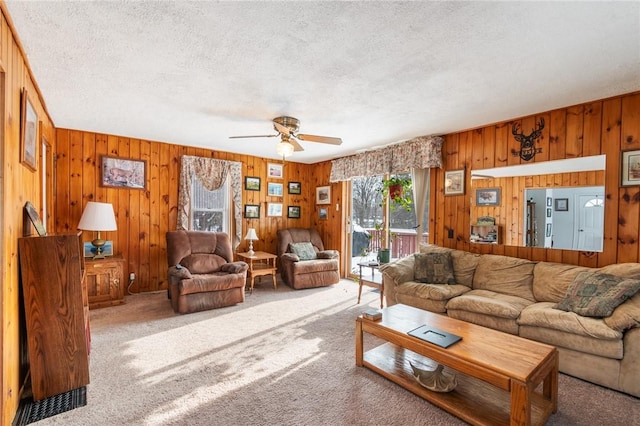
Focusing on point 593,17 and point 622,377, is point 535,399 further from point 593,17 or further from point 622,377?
point 593,17

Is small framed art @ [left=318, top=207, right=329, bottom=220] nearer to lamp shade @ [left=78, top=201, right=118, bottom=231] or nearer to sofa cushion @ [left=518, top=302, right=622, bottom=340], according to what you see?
lamp shade @ [left=78, top=201, right=118, bottom=231]

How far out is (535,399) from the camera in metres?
1.98

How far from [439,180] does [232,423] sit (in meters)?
3.74

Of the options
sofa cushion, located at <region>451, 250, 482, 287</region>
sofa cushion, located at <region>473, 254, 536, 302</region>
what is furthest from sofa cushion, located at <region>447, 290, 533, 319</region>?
sofa cushion, located at <region>451, 250, 482, 287</region>

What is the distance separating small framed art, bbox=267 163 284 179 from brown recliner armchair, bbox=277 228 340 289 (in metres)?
1.15

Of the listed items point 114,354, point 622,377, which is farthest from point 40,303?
point 622,377

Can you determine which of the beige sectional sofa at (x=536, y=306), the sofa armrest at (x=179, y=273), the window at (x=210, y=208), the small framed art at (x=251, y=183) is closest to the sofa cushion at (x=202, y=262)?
the sofa armrest at (x=179, y=273)

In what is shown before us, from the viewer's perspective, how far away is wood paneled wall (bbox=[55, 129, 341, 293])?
414 cm

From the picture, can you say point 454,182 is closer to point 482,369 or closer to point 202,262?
point 482,369

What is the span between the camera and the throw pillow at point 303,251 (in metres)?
5.46

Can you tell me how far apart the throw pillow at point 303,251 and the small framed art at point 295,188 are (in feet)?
4.28

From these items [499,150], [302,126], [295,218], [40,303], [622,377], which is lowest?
[622,377]

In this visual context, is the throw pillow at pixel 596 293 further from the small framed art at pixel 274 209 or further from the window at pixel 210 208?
the window at pixel 210 208

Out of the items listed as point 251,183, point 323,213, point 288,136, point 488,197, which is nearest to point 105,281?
point 251,183
